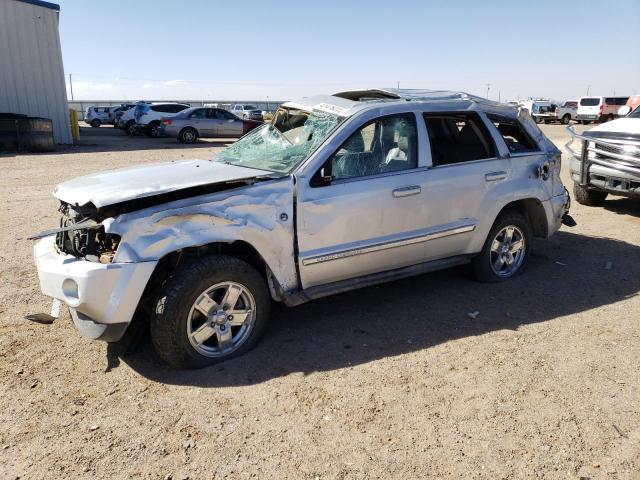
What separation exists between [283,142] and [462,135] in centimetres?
178

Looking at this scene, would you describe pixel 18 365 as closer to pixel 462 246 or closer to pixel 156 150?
pixel 462 246

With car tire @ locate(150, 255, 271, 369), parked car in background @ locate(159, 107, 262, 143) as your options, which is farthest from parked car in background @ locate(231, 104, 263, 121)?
car tire @ locate(150, 255, 271, 369)

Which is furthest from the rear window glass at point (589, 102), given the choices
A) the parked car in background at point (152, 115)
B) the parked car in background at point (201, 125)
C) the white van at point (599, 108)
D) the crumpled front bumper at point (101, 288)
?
the crumpled front bumper at point (101, 288)

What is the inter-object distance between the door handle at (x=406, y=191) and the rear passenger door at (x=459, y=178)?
12 cm

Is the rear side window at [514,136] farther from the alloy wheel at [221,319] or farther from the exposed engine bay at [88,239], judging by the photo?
the exposed engine bay at [88,239]

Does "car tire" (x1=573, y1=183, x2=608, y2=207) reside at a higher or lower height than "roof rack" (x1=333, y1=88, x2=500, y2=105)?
lower

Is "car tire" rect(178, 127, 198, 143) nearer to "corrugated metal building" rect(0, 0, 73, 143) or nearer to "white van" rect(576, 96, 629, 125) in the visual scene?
"corrugated metal building" rect(0, 0, 73, 143)

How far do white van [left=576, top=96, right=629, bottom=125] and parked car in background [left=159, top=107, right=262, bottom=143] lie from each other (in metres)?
26.0

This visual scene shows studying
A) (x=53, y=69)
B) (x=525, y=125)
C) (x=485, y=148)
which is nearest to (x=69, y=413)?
(x=485, y=148)

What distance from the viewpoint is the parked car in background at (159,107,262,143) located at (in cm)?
2230

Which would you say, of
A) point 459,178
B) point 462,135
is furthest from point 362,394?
point 462,135

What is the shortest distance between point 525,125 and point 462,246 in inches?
60.2

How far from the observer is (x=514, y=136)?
535 cm

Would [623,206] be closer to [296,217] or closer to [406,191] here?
[406,191]
